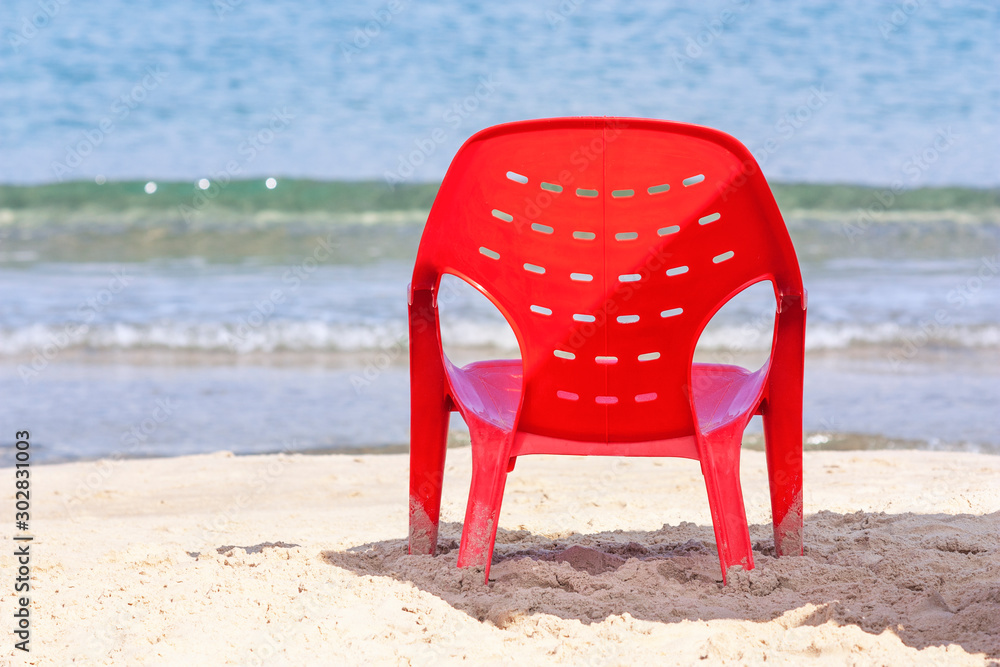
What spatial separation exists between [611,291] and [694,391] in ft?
1.58

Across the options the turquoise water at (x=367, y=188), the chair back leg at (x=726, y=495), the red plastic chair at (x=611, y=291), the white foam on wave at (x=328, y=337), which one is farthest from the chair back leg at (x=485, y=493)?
the white foam on wave at (x=328, y=337)

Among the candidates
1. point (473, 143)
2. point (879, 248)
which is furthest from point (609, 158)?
point (879, 248)

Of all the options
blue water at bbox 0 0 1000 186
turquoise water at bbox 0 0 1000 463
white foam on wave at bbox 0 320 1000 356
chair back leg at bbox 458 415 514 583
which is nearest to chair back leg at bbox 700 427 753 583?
chair back leg at bbox 458 415 514 583

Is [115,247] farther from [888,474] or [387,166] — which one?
[888,474]

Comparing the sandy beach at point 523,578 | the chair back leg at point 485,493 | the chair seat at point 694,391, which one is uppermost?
the chair seat at point 694,391

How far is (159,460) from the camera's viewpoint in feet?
11.8

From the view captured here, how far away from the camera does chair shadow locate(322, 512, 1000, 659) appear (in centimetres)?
193

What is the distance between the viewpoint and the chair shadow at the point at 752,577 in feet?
6.34

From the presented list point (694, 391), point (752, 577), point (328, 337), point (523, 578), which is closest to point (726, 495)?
point (752, 577)

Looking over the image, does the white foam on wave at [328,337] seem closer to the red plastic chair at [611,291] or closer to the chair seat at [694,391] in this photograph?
the chair seat at [694,391]

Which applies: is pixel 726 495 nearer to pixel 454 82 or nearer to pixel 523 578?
pixel 523 578

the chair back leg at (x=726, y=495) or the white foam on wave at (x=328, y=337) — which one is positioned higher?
the chair back leg at (x=726, y=495)

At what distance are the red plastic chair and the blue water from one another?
847cm

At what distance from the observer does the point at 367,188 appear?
33.7 feet
